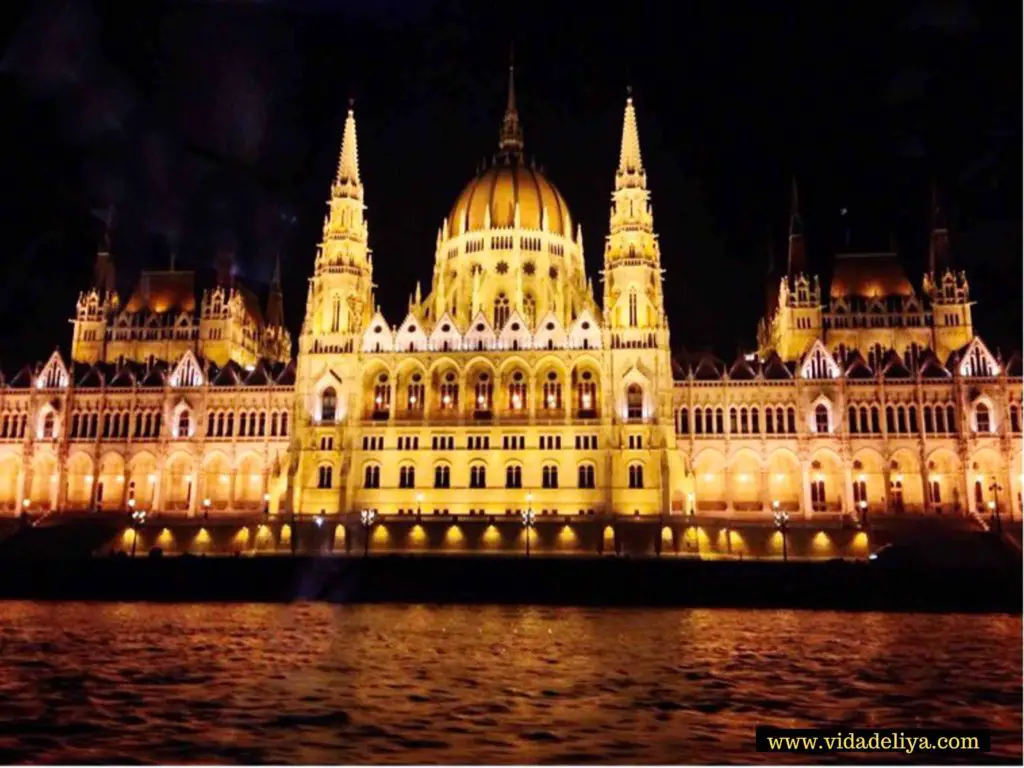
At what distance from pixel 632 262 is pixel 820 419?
20.5m

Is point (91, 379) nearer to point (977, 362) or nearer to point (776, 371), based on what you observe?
point (776, 371)

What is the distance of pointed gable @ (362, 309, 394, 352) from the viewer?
251 ft

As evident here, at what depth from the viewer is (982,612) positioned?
47719 mm

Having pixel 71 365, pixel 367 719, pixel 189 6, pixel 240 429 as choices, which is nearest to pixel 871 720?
pixel 367 719

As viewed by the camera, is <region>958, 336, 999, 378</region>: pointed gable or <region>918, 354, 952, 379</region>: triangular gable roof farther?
<region>918, 354, 952, 379</region>: triangular gable roof

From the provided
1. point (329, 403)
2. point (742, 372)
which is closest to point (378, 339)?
point (329, 403)

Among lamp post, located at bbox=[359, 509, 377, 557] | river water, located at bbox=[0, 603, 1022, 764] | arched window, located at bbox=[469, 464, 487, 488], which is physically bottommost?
river water, located at bbox=[0, 603, 1022, 764]

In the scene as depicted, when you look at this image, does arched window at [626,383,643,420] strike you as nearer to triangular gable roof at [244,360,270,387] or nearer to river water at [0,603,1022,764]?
triangular gable roof at [244,360,270,387]

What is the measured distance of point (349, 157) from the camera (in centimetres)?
8512

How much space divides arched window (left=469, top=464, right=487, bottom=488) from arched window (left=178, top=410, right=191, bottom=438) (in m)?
28.1

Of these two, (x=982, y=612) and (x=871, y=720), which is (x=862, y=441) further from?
(x=871, y=720)

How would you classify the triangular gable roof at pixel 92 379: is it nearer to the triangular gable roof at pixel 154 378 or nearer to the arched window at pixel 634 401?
the triangular gable roof at pixel 154 378

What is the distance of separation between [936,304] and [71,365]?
84.6 meters

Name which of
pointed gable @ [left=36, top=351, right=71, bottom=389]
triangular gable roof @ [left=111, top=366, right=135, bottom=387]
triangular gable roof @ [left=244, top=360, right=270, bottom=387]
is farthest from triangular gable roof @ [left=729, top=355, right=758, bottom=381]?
pointed gable @ [left=36, top=351, right=71, bottom=389]
